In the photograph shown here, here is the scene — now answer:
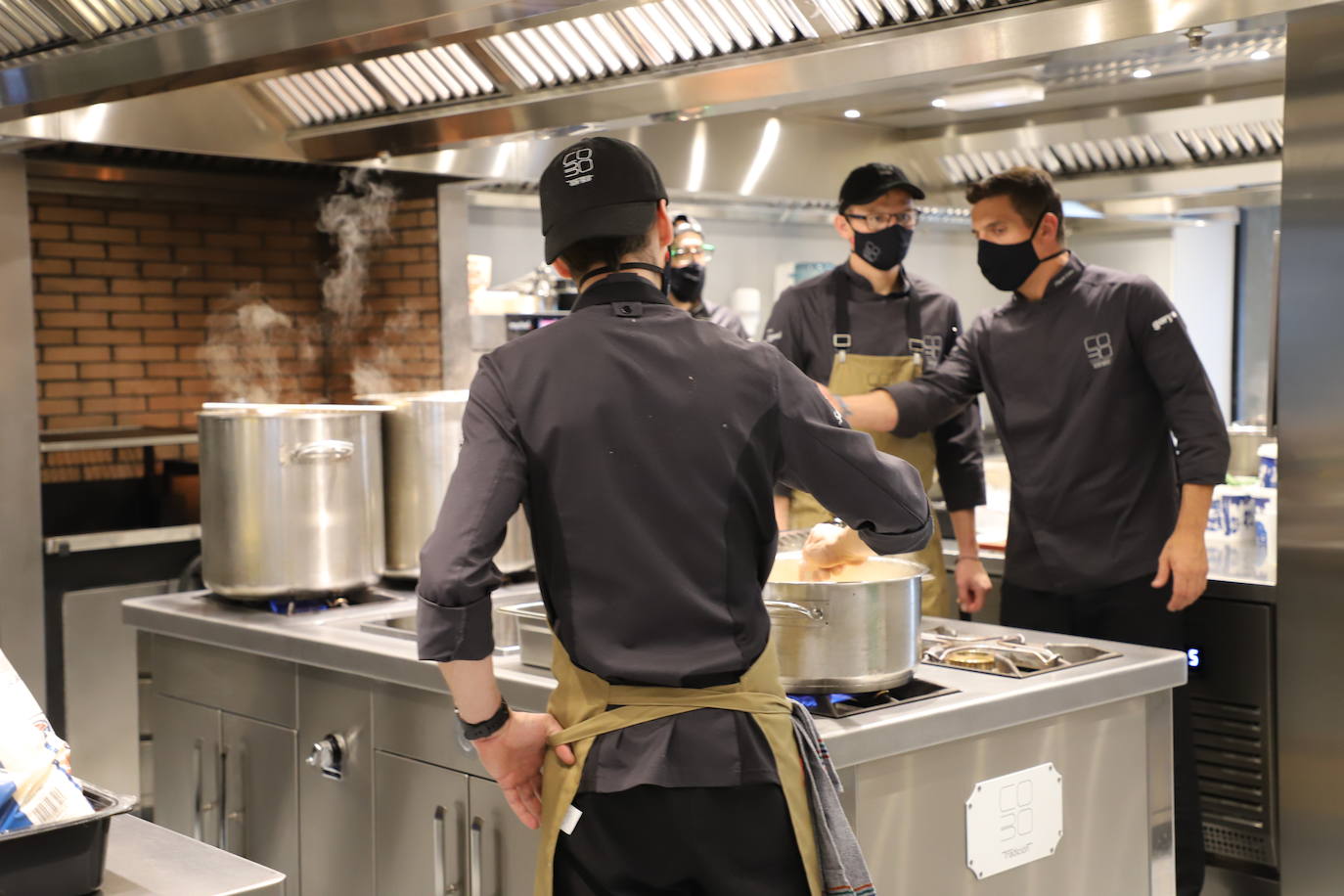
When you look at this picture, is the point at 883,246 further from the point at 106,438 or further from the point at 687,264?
the point at 106,438

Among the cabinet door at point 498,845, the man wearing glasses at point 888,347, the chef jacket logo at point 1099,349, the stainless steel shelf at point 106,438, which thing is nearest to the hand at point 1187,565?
the chef jacket logo at point 1099,349

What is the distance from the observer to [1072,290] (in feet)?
11.3

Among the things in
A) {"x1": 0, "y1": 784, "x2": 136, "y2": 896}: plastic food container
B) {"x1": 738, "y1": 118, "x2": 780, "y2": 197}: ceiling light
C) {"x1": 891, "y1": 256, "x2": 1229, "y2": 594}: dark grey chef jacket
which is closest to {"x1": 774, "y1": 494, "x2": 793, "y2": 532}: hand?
{"x1": 891, "y1": 256, "x2": 1229, "y2": 594}: dark grey chef jacket

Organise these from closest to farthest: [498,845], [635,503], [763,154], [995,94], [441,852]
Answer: [635,503], [498,845], [441,852], [995,94], [763,154]

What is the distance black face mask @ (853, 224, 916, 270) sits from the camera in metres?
3.61

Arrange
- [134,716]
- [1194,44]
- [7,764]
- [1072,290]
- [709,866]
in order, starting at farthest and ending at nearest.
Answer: [134,716] < [1072,290] < [1194,44] < [709,866] < [7,764]

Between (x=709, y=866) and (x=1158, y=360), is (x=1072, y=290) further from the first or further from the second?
(x=709, y=866)

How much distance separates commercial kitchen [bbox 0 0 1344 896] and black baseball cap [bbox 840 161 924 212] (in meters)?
0.30

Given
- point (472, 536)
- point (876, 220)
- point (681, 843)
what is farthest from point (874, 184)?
point (681, 843)

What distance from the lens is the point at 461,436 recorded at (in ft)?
10.8

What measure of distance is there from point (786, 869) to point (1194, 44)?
1712mm

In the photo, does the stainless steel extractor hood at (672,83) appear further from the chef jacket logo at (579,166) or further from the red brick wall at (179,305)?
the red brick wall at (179,305)

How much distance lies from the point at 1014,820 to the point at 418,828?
1.16 meters

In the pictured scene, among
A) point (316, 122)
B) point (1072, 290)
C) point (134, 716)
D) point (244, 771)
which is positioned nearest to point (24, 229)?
point (316, 122)
